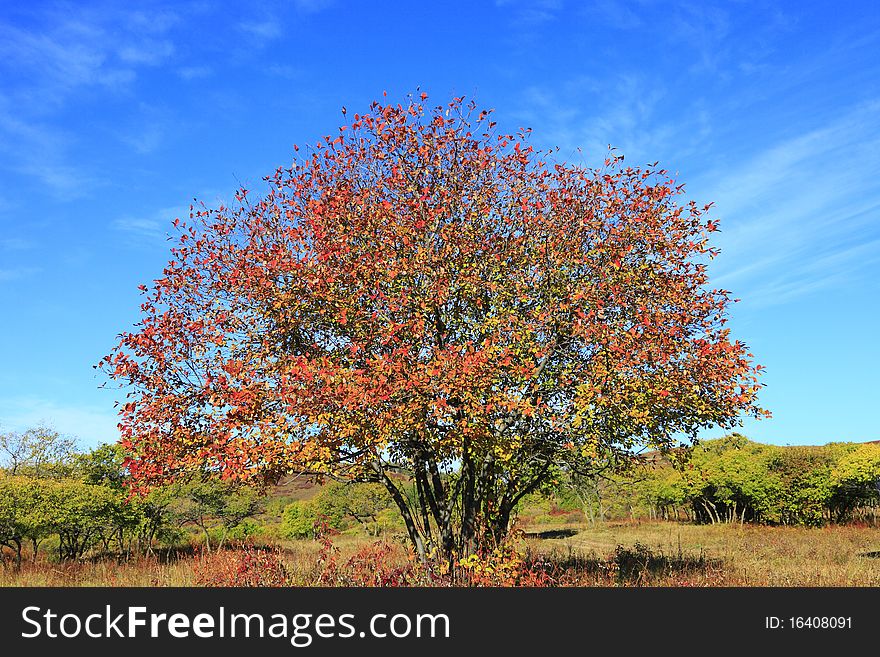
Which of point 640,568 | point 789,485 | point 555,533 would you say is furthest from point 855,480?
point 640,568

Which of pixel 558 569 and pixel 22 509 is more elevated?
pixel 22 509

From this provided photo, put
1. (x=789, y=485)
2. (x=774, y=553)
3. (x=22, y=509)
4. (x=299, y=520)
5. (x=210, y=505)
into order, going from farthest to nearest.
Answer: (x=299, y=520), (x=789, y=485), (x=210, y=505), (x=22, y=509), (x=774, y=553)

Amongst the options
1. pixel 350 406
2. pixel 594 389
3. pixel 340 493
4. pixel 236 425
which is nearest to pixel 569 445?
pixel 594 389

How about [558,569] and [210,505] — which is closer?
[558,569]

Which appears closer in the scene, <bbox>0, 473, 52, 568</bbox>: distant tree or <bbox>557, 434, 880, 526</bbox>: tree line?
<bbox>0, 473, 52, 568</bbox>: distant tree

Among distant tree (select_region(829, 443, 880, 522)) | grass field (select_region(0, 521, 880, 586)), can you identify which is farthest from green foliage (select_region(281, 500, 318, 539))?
distant tree (select_region(829, 443, 880, 522))

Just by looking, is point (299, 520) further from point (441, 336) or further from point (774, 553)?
point (441, 336)

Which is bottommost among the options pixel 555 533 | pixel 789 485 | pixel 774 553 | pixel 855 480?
pixel 555 533

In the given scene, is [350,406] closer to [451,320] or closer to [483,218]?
[451,320]

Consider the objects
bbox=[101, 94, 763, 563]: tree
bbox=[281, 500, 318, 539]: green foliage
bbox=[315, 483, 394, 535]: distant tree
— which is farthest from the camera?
bbox=[281, 500, 318, 539]: green foliage

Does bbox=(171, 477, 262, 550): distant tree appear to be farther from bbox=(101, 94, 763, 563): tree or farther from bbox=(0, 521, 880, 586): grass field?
bbox=(101, 94, 763, 563): tree

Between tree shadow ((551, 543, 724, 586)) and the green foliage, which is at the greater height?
tree shadow ((551, 543, 724, 586))

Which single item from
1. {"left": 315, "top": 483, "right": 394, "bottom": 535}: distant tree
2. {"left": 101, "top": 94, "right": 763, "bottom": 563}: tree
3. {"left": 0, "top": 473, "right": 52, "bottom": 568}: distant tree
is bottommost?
{"left": 315, "top": 483, "right": 394, "bottom": 535}: distant tree
